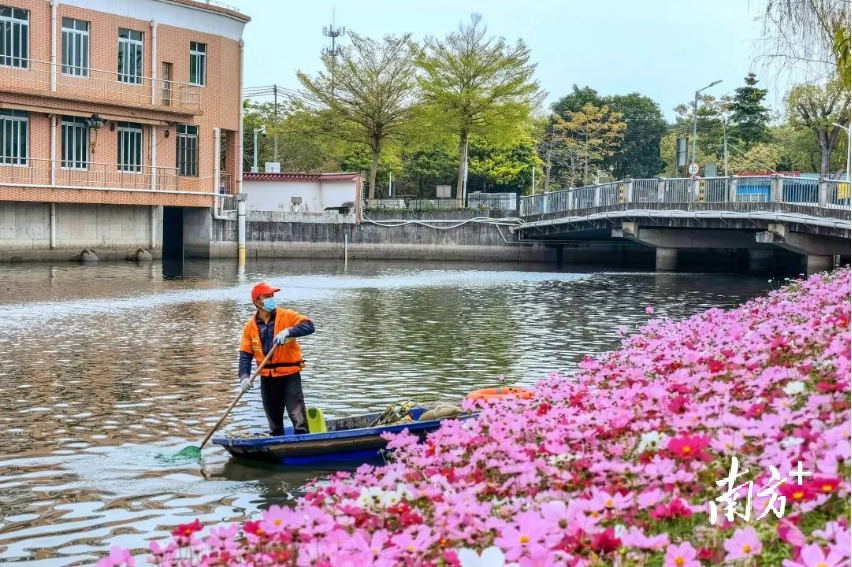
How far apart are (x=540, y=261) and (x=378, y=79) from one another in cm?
1439

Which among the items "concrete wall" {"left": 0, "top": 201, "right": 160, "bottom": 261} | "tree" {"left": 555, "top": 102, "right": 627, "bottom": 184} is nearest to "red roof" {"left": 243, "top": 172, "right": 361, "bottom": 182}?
"concrete wall" {"left": 0, "top": 201, "right": 160, "bottom": 261}

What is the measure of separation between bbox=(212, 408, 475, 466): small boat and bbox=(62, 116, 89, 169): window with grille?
4246cm

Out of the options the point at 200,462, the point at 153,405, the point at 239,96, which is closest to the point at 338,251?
the point at 239,96

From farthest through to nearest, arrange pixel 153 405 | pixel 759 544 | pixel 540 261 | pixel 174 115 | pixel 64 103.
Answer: pixel 540 261
pixel 174 115
pixel 64 103
pixel 153 405
pixel 759 544

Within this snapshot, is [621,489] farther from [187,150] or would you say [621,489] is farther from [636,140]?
[636,140]

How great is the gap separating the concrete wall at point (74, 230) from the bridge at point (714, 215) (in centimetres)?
1941

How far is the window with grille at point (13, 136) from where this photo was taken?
163 feet

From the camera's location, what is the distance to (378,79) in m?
67.3

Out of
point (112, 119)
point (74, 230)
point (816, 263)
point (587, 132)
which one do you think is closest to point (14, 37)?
point (112, 119)

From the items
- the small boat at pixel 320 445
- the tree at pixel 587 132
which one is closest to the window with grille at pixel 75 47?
the small boat at pixel 320 445

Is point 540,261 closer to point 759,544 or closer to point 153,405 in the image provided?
point 153,405

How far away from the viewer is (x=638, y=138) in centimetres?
11269

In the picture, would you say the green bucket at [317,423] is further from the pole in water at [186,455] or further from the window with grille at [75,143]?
the window with grille at [75,143]

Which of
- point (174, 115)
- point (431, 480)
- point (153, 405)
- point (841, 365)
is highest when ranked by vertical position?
point (174, 115)
